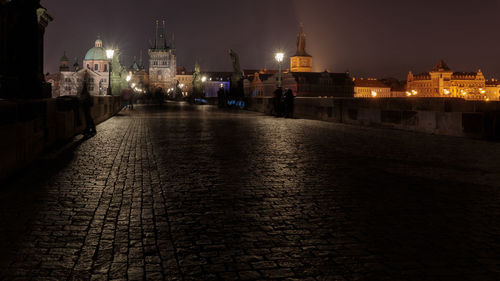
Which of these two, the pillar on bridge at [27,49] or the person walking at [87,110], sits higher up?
the pillar on bridge at [27,49]

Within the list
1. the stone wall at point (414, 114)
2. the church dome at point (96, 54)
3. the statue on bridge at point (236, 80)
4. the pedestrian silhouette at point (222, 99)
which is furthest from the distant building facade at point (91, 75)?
the stone wall at point (414, 114)

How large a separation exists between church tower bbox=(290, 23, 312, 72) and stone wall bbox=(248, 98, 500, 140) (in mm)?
156466

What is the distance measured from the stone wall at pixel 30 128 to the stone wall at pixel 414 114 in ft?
39.3

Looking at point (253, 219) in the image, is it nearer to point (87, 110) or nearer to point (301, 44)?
point (87, 110)

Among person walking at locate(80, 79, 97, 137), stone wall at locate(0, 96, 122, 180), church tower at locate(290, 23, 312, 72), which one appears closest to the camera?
stone wall at locate(0, 96, 122, 180)

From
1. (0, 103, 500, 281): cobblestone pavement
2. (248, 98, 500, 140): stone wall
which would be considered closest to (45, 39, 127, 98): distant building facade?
(248, 98, 500, 140): stone wall

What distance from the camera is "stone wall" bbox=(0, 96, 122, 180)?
8.11 metres

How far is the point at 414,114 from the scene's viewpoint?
18.3 metres

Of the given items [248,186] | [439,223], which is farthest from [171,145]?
[439,223]

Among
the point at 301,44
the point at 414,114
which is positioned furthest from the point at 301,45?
the point at 414,114

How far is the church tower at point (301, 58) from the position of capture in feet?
615

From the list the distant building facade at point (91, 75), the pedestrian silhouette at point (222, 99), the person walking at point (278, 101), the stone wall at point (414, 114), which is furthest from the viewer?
the distant building facade at point (91, 75)

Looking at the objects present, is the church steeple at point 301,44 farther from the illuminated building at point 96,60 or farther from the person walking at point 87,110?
the person walking at point 87,110

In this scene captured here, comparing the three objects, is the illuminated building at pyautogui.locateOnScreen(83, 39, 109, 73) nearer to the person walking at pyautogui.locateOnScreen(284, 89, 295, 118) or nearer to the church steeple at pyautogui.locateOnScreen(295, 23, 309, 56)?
the church steeple at pyautogui.locateOnScreen(295, 23, 309, 56)
